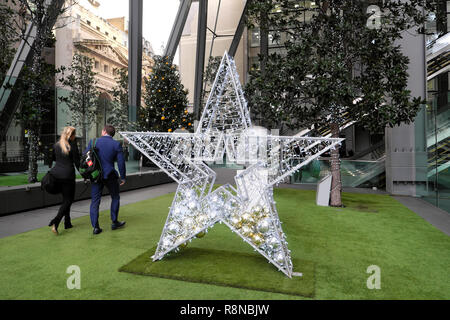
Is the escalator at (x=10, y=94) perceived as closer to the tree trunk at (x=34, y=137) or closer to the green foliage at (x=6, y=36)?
the green foliage at (x=6, y=36)

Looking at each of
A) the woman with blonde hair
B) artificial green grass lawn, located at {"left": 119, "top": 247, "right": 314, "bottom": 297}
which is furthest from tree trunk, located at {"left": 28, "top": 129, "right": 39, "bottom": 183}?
artificial green grass lawn, located at {"left": 119, "top": 247, "right": 314, "bottom": 297}

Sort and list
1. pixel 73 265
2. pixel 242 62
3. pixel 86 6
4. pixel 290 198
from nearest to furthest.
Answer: pixel 73 265
pixel 290 198
pixel 86 6
pixel 242 62

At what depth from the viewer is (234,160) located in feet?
10.2

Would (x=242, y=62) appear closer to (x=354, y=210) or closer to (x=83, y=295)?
(x=354, y=210)

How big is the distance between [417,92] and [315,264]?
23.6 ft

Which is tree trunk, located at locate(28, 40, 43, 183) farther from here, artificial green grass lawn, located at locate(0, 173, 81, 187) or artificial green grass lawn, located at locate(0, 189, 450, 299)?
artificial green grass lawn, located at locate(0, 189, 450, 299)

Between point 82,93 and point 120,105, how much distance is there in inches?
55.6

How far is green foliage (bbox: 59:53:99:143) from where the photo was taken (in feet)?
23.3

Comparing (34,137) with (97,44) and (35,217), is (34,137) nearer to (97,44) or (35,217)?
(35,217)

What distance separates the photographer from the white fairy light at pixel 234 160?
290 centimetres

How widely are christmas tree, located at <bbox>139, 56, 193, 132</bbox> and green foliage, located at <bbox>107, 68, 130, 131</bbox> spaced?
639mm

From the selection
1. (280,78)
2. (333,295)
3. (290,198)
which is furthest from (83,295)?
(290,198)

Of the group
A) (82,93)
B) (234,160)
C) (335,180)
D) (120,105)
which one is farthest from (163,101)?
(234,160)
